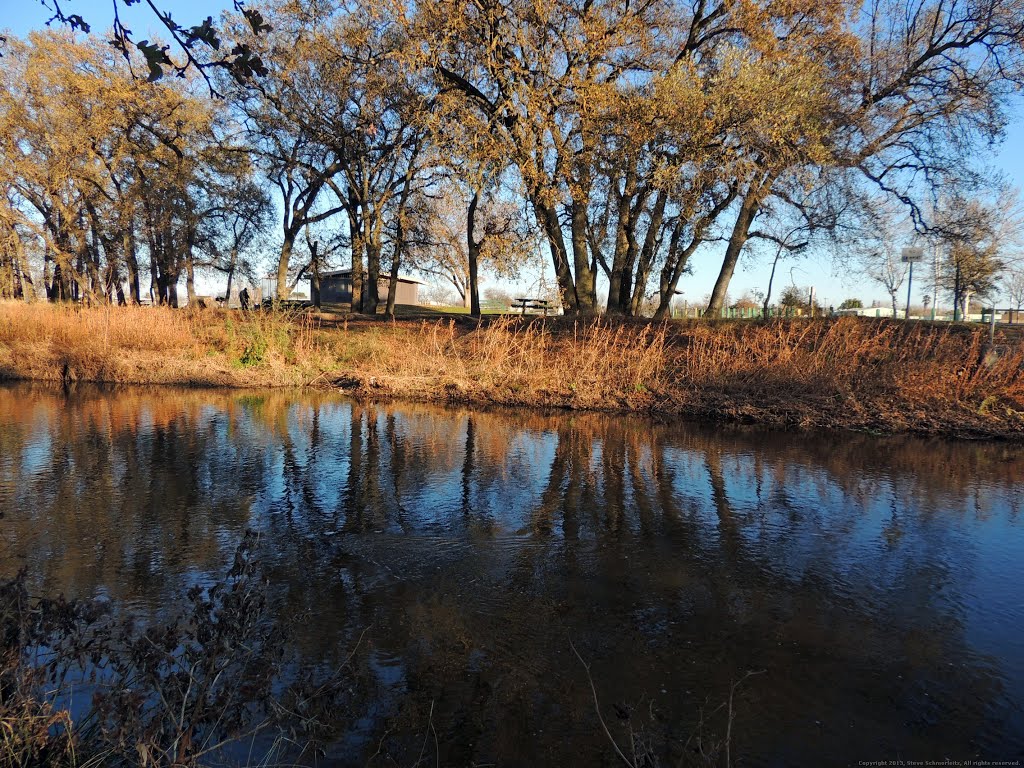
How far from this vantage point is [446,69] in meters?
19.7

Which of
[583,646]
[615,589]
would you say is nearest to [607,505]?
[615,589]

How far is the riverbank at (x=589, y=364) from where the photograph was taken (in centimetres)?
1281

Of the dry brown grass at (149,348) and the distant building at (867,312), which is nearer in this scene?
the dry brown grass at (149,348)

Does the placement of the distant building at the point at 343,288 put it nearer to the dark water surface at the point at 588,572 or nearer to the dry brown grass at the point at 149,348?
the dry brown grass at the point at 149,348

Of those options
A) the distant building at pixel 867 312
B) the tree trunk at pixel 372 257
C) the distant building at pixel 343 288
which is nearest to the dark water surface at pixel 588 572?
the distant building at pixel 867 312

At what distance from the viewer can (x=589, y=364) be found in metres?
14.9

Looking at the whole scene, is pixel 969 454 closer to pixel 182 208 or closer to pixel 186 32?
pixel 186 32

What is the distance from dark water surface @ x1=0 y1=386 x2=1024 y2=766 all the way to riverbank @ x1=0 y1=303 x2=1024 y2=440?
113 inches

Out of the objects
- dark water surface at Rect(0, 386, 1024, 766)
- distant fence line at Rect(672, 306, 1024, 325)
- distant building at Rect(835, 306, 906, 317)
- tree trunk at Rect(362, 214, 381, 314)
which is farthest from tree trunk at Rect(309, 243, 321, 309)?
dark water surface at Rect(0, 386, 1024, 766)

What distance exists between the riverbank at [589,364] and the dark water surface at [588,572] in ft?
9.41

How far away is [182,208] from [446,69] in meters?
20.5

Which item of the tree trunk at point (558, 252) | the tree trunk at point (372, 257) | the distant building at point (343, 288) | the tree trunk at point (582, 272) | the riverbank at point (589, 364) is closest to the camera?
the riverbank at point (589, 364)

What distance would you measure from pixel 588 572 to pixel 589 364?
32.7ft

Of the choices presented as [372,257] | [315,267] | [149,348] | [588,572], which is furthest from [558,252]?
[315,267]
